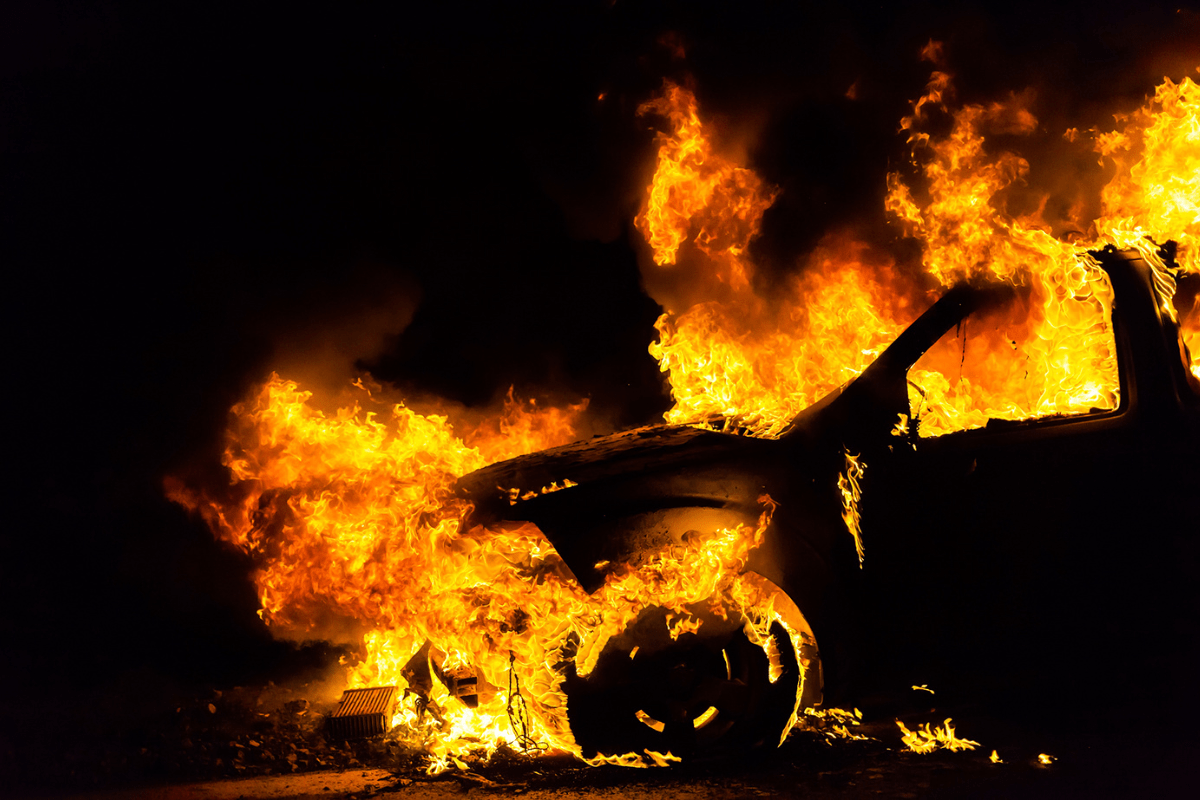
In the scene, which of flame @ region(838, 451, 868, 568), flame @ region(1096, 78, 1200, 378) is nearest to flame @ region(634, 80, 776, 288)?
flame @ region(1096, 78, 1200, 378)

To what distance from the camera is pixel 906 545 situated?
3.45 meters

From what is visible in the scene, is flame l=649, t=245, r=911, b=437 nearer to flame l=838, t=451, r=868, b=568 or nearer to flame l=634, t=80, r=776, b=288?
flame l=838, t=451, r=868, b=568

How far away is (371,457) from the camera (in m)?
5.64

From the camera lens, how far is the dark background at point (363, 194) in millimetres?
6645

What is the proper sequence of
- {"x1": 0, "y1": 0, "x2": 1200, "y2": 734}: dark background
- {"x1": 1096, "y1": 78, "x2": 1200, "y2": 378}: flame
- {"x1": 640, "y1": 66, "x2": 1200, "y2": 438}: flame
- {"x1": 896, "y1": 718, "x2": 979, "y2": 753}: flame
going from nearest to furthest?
1. {"x1": 896, "y1": 718, "x2": 979, "y2": 753}: flame
2. {"x1": 640, "y1": 66, "x2": 1200, "y2": 438}: flame
3. {"x1": 1096, "y1": 78, "x2": 1200, "y2": 378}: flame
4. {"x1": 0, "y1": 0, "x2": 1200, "y2": 734}: dark background

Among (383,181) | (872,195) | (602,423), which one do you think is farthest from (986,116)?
(383,181)

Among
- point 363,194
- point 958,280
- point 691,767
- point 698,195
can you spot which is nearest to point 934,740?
point 691,767

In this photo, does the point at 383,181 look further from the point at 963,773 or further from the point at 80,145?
the point at 963,773

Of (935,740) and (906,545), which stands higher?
(906,545)

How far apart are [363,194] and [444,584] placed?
538 cm

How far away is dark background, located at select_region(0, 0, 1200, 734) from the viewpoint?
6.64m

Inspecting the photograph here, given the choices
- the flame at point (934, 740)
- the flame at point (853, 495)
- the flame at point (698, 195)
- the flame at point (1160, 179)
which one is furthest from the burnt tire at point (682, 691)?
the flame at point (698, 195)

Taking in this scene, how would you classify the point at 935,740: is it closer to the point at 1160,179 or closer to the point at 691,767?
the point at 691,767

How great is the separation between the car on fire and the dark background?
4.28 metres
